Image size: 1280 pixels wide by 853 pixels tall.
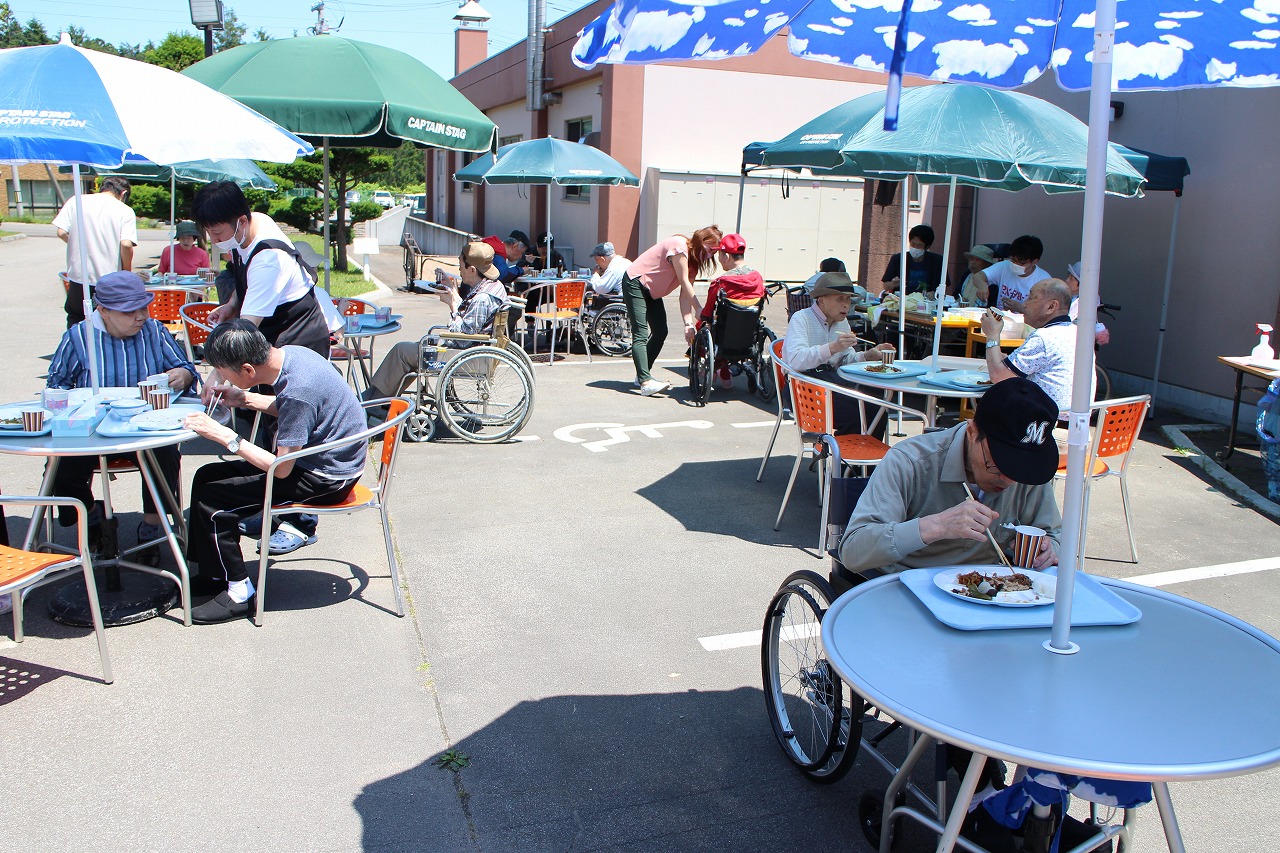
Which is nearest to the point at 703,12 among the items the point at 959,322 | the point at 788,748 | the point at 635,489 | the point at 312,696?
the point at 788,748

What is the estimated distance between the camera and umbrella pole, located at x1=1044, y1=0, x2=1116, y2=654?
2.00 meters

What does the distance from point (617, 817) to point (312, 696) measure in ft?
4.41

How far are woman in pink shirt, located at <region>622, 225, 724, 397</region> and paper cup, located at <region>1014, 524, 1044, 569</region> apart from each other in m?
6.42

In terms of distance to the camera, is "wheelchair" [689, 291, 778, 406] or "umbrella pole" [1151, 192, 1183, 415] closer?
"wheelchair" [689, 291, 778, 406]

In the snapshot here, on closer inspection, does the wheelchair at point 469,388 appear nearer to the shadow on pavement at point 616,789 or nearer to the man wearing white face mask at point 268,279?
the man wearing white face mask at point 268,279

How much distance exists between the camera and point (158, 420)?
4082 millimetres

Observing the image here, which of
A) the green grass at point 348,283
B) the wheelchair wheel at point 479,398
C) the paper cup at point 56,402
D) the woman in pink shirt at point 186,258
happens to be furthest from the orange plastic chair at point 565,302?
the paper cup at point 56,402

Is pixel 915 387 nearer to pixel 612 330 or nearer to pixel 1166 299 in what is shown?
pixel 1166 299

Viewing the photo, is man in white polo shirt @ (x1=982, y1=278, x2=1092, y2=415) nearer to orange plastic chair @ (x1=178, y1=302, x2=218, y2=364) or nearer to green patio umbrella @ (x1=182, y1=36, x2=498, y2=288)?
green patio umbrella @ (x1=182, y1=36, x2=498, y2=288)

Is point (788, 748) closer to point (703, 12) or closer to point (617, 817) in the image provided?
point (617, 817)

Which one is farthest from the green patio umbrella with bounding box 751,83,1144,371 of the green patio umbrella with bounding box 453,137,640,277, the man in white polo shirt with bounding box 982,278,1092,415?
the green patio umbrella with bounding box 453,137,640,277

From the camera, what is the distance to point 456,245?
29.2 m

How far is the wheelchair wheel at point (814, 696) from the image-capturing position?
294cm

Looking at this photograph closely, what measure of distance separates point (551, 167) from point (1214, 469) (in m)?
7.63
